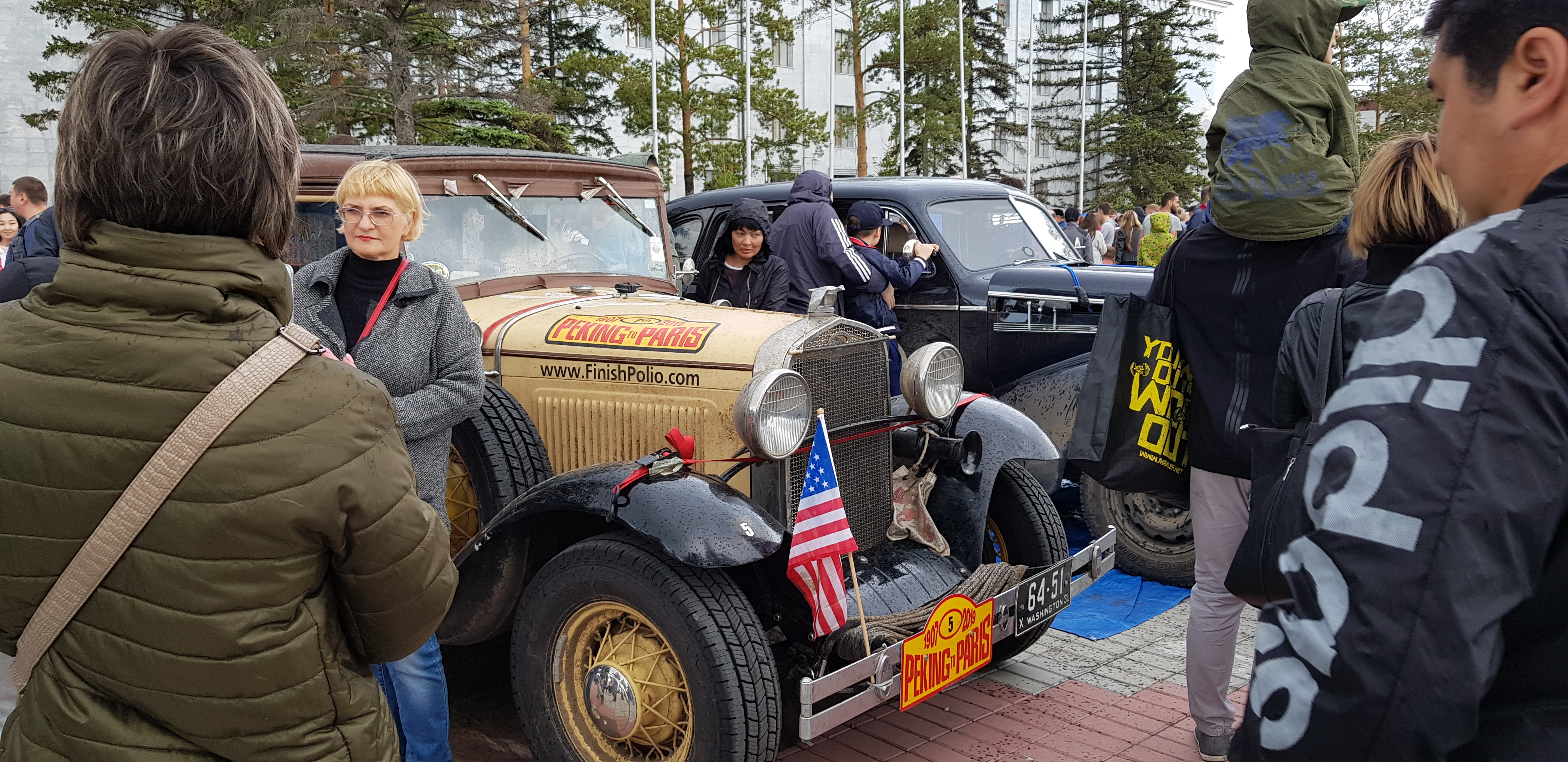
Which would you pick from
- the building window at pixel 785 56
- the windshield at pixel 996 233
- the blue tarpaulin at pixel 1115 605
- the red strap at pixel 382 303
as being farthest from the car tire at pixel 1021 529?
the building window at pixel 785 56

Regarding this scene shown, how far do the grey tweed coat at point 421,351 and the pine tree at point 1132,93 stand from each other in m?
40.4

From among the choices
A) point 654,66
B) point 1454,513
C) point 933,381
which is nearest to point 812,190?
point 933,381

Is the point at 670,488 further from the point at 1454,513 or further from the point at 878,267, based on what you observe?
the point at 878,267

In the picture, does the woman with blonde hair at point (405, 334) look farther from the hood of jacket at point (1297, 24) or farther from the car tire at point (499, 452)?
the hood of jacket at point (1297, 24)

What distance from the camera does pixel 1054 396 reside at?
5.91 meters

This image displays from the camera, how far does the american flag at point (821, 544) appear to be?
3.12 meters

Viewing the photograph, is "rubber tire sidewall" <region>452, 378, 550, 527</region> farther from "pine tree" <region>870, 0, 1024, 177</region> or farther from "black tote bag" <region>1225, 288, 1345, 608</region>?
"pine tree" <region>870, 0, 1024, 177</region>

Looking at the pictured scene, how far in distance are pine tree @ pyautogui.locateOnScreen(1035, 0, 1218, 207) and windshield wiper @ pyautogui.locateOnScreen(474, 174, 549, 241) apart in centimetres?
3884

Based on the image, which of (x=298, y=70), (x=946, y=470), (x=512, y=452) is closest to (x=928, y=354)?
(x=946, y=470)

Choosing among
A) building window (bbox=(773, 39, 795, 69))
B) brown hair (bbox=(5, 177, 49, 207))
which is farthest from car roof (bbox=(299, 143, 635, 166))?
building window (bbox=(773, 39, 795, 69))

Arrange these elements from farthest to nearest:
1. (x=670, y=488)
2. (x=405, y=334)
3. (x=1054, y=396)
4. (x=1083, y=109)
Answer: (x=1083, y=109) → (x=1054, y=396) → (x=670, y=488) → (x=405, y=334)

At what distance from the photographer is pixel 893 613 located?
3506 millimetres

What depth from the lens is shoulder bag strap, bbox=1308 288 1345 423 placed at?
2.50m

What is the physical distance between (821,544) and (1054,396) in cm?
315
